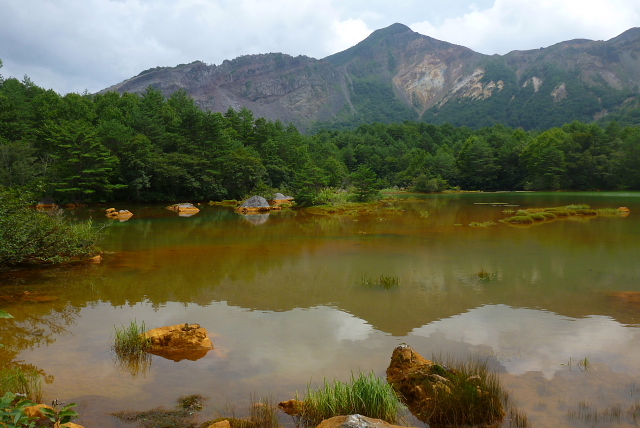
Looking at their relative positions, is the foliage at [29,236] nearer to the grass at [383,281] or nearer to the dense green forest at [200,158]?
the grass at [383,281]

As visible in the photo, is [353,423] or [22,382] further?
[22,382]

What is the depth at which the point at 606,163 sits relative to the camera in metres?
59.0

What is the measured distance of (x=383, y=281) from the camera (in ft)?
32.7

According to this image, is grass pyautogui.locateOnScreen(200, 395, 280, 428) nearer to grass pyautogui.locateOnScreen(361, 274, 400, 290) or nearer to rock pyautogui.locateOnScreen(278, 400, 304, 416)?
rock pyautogui.locateOnScreen(278, 400, 304, 416)

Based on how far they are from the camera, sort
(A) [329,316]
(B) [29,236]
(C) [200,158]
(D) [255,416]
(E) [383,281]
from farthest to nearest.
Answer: (C) [200,158], (B) [29,236], (E) [383,281], (A) [329,316], (D) [255,416]

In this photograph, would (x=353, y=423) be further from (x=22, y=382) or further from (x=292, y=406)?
(x=22, y=382)

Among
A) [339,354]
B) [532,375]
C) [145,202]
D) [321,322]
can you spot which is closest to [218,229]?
[321,322]

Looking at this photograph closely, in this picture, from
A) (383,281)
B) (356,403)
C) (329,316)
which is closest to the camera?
(356,403)

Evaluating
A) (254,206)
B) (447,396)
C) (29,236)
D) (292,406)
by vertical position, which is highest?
(29,236)

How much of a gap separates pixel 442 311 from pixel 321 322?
2463mm

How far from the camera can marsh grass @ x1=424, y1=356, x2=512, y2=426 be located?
410 cm

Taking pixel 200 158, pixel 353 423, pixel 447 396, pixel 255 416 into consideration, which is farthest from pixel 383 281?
pixel 200 158

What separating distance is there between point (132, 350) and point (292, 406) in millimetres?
3033

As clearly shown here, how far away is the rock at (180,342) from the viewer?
5.97 m
